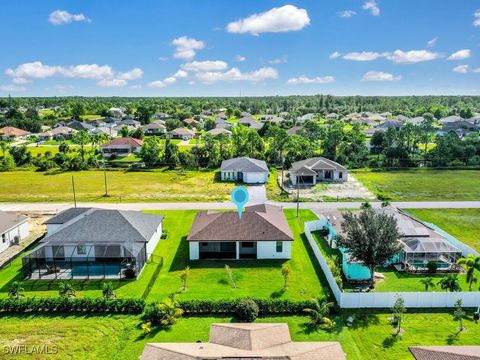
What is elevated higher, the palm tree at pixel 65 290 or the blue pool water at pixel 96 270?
the palm tree at pixel 65 290

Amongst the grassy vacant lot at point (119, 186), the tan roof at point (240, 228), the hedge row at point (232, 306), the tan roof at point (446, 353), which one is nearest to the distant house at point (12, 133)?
the grassy vacant lot at point (119, 186)

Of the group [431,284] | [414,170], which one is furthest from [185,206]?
[414,170]

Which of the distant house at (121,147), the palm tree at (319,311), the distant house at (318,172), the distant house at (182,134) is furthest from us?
the distant house at (182,134)

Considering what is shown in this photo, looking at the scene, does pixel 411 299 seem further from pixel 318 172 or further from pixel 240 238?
pixel 318 172

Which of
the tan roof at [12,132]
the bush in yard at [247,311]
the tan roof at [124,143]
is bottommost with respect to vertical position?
the bush in yard at [247,311]

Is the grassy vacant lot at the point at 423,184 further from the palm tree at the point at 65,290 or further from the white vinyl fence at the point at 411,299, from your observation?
the palm tree at the point at 65,290

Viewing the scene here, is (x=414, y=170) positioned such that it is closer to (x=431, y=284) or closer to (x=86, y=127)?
(x=431, y=284)
